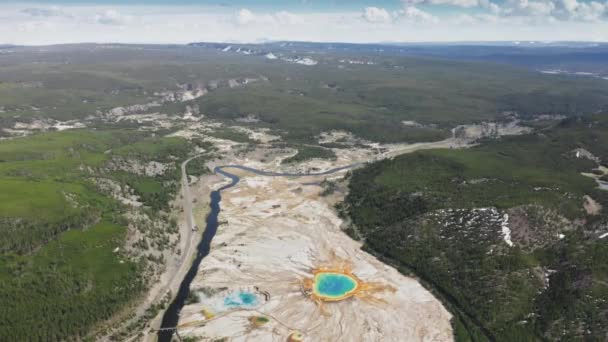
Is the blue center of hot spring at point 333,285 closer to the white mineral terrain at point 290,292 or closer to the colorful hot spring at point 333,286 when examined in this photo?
the colorful hot spring at point 333,286

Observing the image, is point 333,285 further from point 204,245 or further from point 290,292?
point 204,245

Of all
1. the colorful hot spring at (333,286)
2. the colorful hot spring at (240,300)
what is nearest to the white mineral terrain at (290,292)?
the colorful hot spring at (240,300)

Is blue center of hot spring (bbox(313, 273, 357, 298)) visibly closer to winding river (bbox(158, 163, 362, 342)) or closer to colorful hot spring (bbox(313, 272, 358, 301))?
colorful hot spring (bbox(313, 272, 358, 301))

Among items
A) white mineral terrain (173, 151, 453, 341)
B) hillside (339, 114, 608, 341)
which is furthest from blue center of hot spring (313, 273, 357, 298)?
hillside (339, 114, 608, 341)

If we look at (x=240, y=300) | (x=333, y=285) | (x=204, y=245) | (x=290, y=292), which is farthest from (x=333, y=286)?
(x=204, y=245)

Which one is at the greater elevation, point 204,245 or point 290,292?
point 204,245

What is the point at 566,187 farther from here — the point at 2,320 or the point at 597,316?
the point at 2,320

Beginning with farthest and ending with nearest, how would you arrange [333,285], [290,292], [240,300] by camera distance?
[333,285]
[290,292]
[240,300]
